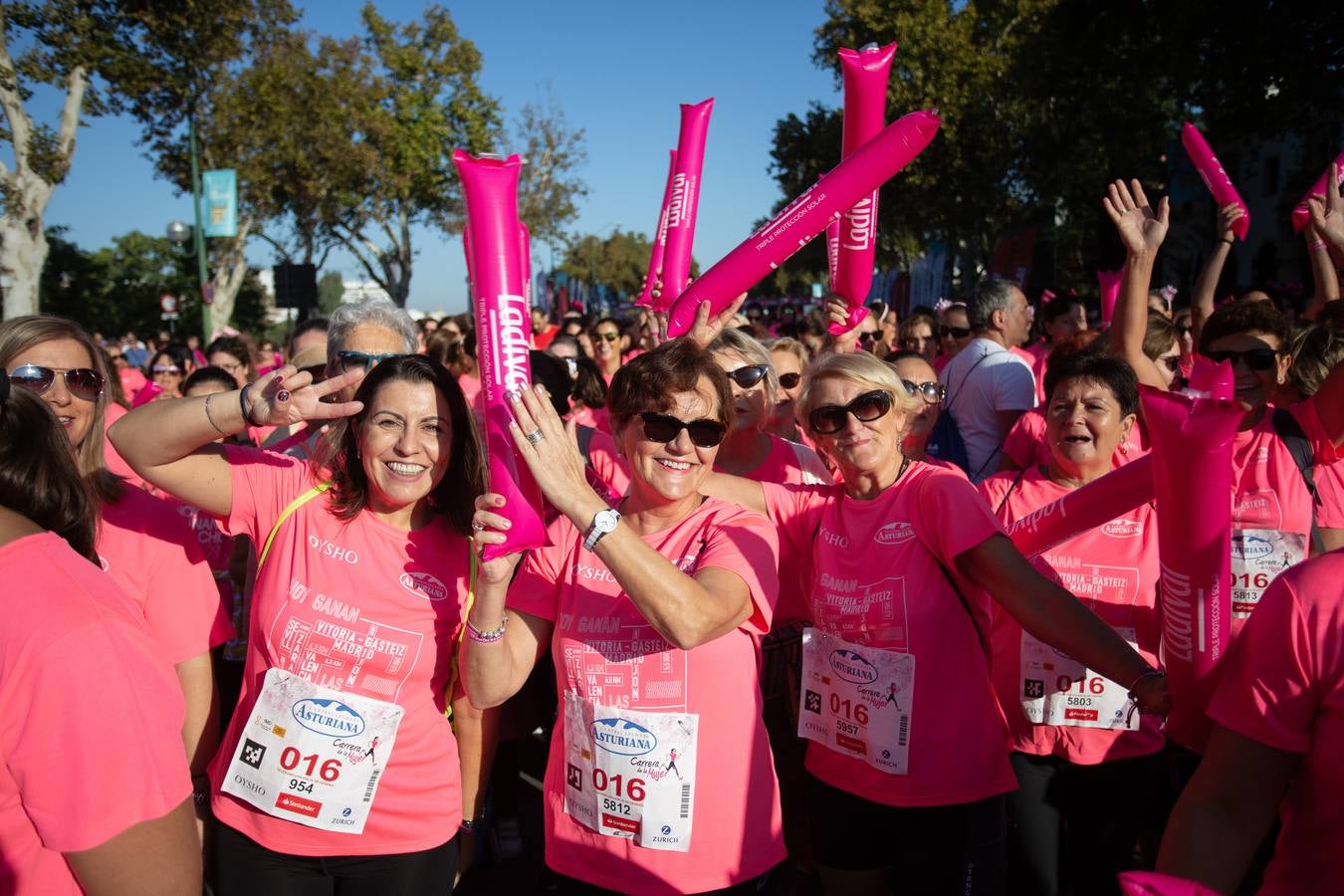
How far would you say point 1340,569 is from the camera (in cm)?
155

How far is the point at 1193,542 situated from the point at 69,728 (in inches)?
72.2

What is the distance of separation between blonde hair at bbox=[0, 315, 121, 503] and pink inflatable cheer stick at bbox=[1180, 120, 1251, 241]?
17.2 feet

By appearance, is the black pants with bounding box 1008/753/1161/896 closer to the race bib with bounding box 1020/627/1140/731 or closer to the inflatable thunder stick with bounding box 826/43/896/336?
the race bib with bounding box 1020/627/1140/731

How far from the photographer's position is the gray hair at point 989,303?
18.5 feet

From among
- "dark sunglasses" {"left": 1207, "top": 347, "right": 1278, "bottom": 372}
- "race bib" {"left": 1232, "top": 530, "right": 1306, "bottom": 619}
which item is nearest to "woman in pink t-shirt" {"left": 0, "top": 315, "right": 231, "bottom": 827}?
"race bib" {"left": 1232, "top": 530, "right": 1306, "bottom": 619}

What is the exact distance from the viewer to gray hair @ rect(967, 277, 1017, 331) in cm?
564

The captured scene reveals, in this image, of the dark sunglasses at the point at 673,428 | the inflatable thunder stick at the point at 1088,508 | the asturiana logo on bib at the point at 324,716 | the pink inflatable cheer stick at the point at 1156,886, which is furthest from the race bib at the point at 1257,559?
the asturiana logo on bib at the point at 324,716

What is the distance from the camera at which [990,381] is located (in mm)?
5223

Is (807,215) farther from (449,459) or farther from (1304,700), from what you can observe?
(1304,700)

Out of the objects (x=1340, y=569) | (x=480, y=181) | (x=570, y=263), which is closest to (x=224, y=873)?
(x=480, y=181)

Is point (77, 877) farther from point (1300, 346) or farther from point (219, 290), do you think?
point (219, 290)

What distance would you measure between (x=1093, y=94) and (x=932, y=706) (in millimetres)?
20803

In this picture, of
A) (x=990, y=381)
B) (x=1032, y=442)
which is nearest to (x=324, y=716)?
(x=1032, y=442)

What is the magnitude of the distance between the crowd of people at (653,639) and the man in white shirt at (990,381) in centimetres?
159
